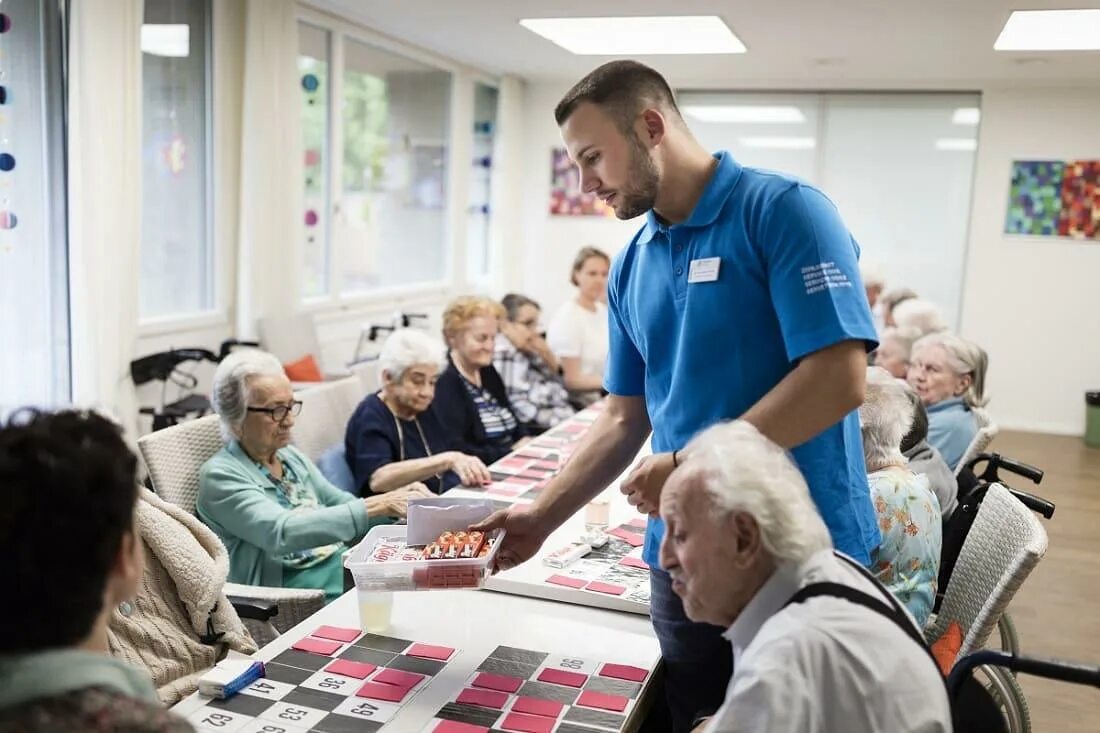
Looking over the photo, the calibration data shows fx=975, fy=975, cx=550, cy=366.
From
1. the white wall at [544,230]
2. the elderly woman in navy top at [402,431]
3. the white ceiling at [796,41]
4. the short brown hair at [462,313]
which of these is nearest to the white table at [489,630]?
the elderly woman in navy top at [402,431]

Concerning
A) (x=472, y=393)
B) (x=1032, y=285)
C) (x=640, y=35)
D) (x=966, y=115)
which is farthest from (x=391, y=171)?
(x=1032, y=285)

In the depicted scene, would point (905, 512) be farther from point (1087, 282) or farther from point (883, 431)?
point (1087, 282)

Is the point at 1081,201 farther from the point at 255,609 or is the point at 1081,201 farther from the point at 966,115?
the point at 255,609

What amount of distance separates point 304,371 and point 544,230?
4.23 meters

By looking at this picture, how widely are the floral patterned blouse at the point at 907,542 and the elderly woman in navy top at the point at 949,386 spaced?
5.32 feet

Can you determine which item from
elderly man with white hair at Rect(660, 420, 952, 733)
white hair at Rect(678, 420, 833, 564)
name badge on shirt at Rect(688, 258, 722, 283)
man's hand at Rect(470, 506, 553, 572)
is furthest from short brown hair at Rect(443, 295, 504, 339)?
white hair at Rect(678, 420, 833, 564)

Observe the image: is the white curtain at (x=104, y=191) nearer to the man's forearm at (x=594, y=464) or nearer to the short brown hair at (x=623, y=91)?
the man's forearm at (x=594, y=464)

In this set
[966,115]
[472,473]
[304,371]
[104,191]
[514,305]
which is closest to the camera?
[472,473]

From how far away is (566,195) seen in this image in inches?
357

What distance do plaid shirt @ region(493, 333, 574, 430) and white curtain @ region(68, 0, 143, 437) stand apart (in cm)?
175

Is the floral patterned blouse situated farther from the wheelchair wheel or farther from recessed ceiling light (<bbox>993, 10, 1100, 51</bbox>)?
recessed ceiling light (<bbox>993, 10, 1100, 51</bbox>)

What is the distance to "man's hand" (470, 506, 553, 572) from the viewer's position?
1919 mm

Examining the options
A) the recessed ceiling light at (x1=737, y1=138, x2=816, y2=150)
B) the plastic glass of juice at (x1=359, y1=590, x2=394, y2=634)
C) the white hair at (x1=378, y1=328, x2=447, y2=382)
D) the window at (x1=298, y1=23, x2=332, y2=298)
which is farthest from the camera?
the recessed ceiling light at (x1=737, y1=138, x2=816, y2=150)

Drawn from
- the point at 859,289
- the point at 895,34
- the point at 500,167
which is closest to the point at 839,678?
the point at 859,289
